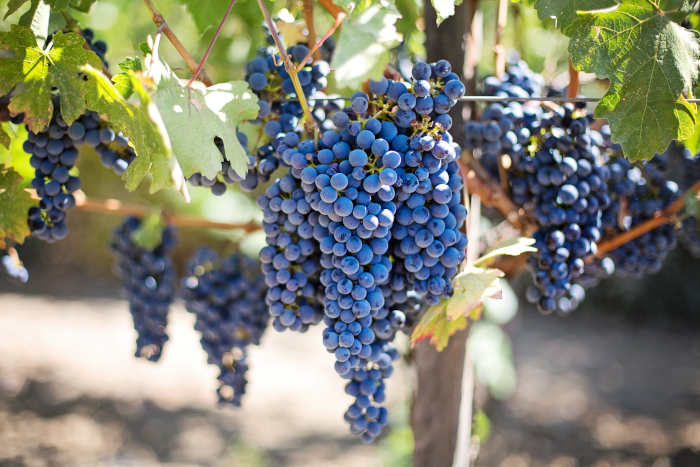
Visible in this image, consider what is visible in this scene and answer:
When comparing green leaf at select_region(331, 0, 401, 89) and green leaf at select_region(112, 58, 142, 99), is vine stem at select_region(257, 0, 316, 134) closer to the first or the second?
green leaf at select_region(331, 0, 401, 89)

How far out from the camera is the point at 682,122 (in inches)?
33.7

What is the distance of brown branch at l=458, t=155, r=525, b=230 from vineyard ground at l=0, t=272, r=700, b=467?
172 centimetres

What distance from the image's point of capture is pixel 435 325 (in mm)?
982

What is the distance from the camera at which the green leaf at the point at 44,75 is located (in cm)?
87

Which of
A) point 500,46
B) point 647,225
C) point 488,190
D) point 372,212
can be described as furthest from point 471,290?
point 500,46

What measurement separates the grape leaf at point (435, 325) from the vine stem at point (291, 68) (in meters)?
0.42

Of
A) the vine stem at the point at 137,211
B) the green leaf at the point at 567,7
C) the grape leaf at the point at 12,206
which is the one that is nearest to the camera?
the green leaf at the point at 567,7

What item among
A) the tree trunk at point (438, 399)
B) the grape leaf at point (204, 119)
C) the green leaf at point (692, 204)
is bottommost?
the tree trunk at point (438, 399)

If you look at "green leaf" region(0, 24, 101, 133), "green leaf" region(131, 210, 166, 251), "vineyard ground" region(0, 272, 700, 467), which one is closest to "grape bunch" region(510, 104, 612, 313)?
"green leaf" region(0, 24, 101, 133)

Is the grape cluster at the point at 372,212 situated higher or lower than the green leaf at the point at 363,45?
lower

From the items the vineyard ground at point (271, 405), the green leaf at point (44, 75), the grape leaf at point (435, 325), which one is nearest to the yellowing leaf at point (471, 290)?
the grape leaf at point (435, 325)

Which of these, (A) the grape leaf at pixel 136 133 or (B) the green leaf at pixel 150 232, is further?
(B) the green leaf at pixel 150 232

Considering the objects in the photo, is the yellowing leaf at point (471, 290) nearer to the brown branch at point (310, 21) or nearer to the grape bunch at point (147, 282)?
the brown branch at point (310, 21)

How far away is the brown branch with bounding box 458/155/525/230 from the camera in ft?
3.81
